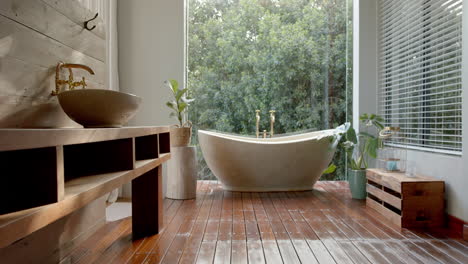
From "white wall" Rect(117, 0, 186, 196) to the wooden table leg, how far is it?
1438mm

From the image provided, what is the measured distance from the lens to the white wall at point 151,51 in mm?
3684

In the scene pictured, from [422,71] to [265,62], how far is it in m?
1.71

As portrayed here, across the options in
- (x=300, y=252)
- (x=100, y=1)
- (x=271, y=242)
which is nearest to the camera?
(x=300, y=252)

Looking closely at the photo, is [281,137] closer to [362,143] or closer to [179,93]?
[362,143]

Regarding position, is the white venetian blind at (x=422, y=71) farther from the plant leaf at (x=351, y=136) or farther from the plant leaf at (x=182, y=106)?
the plant leaf at (x=182, y=106)

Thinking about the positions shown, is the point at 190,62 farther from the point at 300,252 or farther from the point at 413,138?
the point at 300,252

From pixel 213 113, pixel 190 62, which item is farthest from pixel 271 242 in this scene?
pixel 190 62

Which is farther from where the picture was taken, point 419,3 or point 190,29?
point 190,29

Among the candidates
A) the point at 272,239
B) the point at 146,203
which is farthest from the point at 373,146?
the point at 146,203

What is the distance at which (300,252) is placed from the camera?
194 centimetres

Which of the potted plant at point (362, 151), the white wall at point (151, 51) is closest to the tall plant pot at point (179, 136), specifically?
the white wall at point (151, 51)

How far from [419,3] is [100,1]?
2.79 m

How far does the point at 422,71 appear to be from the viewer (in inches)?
115

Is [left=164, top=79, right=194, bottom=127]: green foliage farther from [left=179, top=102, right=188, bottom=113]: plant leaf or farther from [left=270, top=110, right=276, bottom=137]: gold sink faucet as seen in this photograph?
[left=270, top=110, right=276, bottom=137]: gold sink faucet
